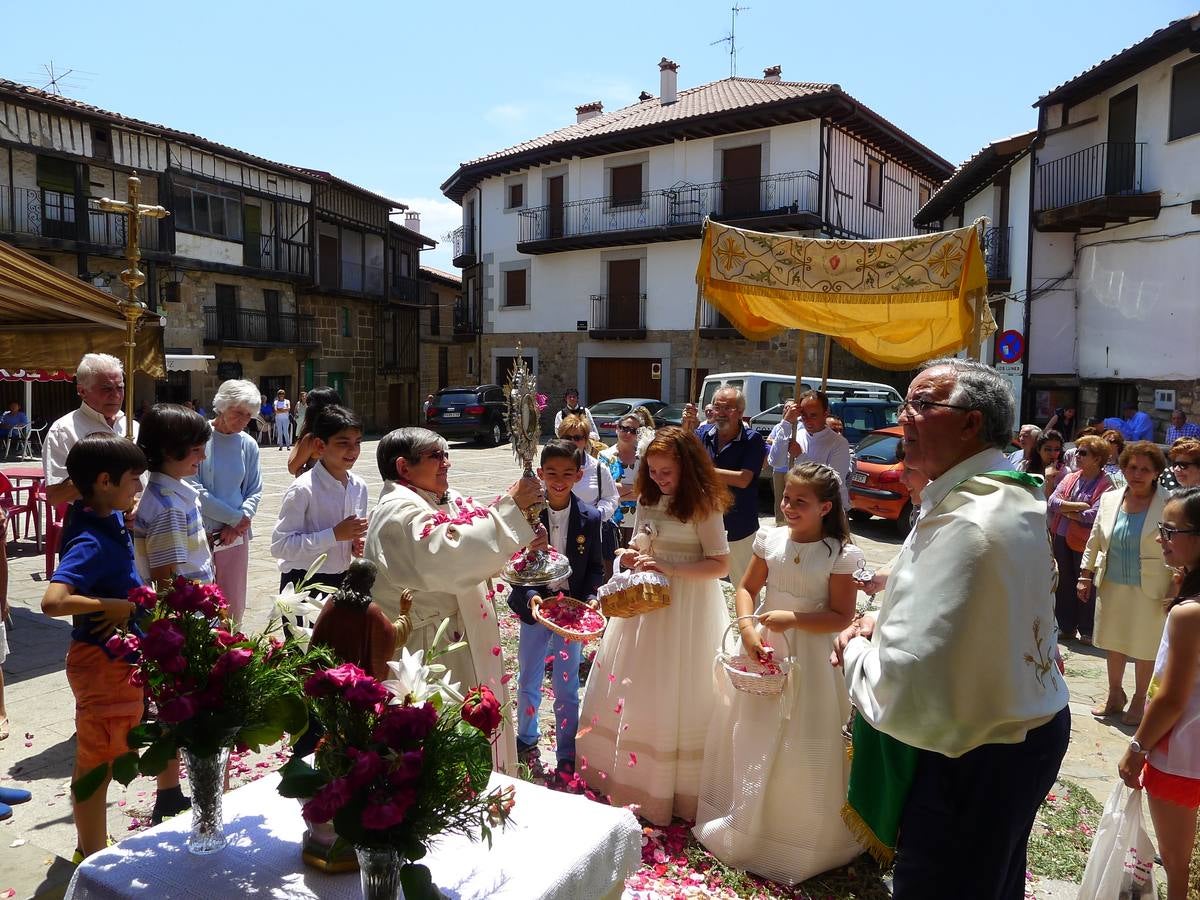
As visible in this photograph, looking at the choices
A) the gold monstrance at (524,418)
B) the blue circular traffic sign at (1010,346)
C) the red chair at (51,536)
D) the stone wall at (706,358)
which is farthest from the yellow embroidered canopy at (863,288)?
the stone wall at (706,358)

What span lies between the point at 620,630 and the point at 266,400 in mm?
27127

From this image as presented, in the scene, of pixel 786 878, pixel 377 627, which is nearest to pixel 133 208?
pixel 377 627

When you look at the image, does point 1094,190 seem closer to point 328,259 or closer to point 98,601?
point 98,601

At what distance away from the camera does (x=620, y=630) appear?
3939mm

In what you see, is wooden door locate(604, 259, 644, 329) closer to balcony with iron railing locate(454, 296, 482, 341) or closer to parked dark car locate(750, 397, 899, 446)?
balcony with iron railing locate(454, 296, 482, 341)

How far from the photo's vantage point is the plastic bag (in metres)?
2.88

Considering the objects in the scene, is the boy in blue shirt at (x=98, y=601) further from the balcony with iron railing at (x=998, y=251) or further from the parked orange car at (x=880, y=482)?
the balcony with iron railing at (x=998, y=251)

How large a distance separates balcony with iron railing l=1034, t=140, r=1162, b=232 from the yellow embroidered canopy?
10.7 meters

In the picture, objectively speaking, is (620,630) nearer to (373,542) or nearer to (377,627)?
(373,542)

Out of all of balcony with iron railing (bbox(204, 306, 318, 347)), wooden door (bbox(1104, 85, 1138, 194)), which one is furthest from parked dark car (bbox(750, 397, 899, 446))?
balcony with iron railing (bbox(204, 306, 318, 347))

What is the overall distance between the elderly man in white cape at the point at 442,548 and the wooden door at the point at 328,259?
29357 millimetres

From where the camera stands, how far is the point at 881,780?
2217 millimetres

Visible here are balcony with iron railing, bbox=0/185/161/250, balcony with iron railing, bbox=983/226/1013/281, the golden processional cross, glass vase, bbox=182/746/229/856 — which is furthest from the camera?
balcony with iron railing, bbox=0/185/161/250

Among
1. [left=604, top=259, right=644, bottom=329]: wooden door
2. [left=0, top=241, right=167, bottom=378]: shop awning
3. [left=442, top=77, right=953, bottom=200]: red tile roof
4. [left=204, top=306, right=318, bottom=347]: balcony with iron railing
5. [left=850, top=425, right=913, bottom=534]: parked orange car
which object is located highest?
[left=442, top=77, right=953, bottom=200]: red tile roof
